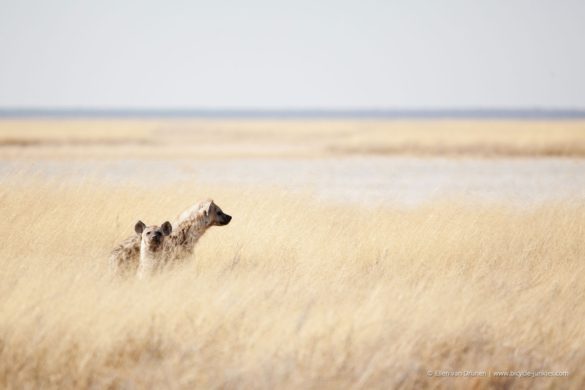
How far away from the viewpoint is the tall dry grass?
19.1 feet

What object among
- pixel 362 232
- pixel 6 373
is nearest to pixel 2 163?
pixel 362 232

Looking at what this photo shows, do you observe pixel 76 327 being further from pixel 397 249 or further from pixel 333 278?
pixel 397 249

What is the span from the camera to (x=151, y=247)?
26.3 feet

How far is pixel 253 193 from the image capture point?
15.3 m

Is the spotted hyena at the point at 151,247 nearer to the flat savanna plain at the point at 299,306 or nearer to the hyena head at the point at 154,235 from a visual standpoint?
the hyena head at the point at 154,235

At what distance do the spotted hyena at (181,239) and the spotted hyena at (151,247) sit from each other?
29 centimetres

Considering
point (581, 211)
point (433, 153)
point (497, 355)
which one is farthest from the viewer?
point (433, 153)

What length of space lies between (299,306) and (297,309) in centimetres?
8

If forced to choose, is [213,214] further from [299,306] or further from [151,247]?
[299,306]

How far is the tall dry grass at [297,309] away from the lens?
582 cm

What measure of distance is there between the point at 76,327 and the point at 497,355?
3344 millimetres

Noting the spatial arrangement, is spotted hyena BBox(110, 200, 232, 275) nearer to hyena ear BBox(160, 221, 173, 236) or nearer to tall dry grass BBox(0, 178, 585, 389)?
tall dry grass BBox(0, 178, 585, 389)

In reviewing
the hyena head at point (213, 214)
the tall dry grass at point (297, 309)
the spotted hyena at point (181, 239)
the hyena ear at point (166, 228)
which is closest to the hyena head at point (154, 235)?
the hyena ear at point (166, 228)

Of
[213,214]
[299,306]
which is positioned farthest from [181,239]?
[299,306]
